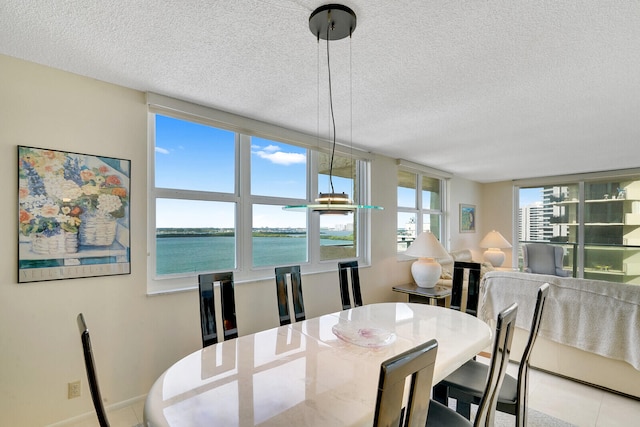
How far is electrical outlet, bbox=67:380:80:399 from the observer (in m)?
2.11

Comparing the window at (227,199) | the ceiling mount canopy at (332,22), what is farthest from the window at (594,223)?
the ceiling mount canopy at (332,22)

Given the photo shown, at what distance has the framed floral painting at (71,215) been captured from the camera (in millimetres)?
1967

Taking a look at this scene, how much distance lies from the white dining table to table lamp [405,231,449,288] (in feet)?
5.70

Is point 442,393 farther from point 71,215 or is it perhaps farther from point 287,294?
point 71,215

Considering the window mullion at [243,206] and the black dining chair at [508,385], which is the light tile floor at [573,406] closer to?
the black dining chair at [508,385]

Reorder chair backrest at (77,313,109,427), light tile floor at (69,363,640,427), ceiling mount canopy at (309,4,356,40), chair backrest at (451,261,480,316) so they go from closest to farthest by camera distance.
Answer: chair backrest at (77,313,109,427)
ceiling mount canopy at (309,4,356,40)
light tile floor at (69,363,640,427)
chair backrest at (451,261,480,316)

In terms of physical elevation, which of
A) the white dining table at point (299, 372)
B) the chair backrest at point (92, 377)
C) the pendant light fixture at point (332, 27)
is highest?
the pendant light fixture at point (332, 27)

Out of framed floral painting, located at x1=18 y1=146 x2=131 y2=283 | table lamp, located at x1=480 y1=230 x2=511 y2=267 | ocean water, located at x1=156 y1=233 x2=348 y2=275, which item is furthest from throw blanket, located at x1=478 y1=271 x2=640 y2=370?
framed floral painting, located at x1=18 y1=146 x2=131 y2=283

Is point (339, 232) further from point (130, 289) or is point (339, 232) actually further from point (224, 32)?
point (224, 32)

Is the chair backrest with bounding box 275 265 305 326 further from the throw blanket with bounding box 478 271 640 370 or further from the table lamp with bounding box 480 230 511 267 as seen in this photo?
the table lamp with bounding box 480 230 511 267

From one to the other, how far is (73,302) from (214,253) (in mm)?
1078

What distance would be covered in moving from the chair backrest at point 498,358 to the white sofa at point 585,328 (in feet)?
6.29

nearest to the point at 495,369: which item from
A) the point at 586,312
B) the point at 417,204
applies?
the point at 586,312

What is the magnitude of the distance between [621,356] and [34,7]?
431cm
